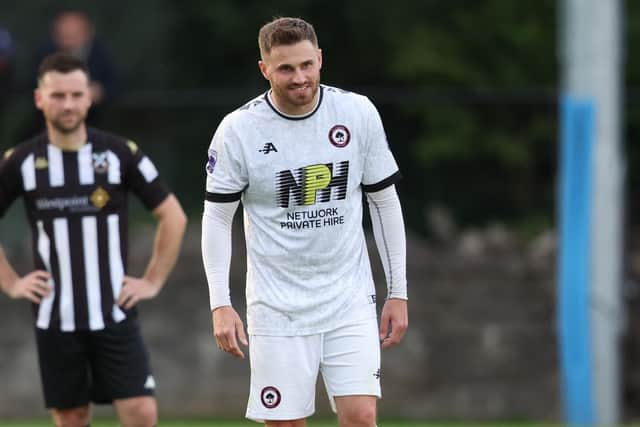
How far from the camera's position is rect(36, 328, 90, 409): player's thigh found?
25.5 ft

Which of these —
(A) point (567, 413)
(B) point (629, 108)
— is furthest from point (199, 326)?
(B) point (629, 108)

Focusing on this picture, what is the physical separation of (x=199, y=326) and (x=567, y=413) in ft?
10.3

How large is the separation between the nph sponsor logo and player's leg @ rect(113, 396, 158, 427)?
1732 mm

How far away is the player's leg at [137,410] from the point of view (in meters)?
→ 7.79

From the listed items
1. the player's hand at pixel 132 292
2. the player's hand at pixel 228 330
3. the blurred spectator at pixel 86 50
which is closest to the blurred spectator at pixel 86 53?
the blurred spectator at pixel 86 50

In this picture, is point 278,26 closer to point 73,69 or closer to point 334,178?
point 334,178

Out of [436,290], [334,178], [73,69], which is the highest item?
[73,69]

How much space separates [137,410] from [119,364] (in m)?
0.24

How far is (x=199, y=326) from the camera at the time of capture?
13.6 meters

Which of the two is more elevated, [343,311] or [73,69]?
[73,69]

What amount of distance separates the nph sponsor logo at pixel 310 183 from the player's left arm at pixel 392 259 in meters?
0.21

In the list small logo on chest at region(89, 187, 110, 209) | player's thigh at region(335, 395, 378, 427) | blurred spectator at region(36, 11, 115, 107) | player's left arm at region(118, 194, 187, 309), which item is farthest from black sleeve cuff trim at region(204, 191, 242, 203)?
blurred spectator at region(36, 11, 115, 107)

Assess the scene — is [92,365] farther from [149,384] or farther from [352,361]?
[352,361]

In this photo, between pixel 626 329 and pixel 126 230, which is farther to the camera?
pixel 626 329
